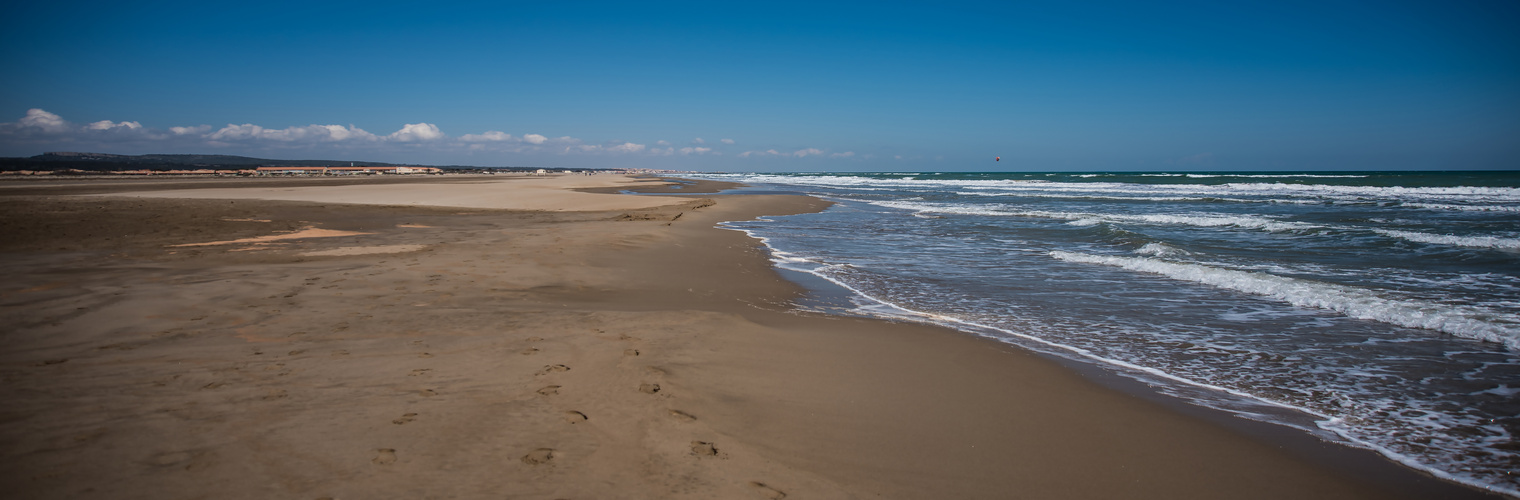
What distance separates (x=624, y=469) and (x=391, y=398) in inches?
63.9

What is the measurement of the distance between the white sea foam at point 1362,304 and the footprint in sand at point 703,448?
6.83 metres

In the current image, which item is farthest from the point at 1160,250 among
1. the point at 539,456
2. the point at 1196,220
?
the point at 539,456

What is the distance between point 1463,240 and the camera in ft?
39.2

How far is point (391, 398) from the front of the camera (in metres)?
3.46

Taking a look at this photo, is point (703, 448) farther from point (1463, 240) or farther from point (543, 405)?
point (1463, 240)

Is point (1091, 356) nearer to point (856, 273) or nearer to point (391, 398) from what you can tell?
point (856, 273)

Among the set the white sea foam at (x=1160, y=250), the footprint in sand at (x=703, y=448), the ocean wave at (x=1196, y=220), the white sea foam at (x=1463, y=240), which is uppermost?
the ocean wave at (x=1196, y=220)

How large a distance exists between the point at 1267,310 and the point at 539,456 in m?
7.60

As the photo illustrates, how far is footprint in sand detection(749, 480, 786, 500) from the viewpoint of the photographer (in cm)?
262

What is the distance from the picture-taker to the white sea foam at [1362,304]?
5664 millimetres

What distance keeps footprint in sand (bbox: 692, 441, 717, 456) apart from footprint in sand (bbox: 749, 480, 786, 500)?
1.09 ft

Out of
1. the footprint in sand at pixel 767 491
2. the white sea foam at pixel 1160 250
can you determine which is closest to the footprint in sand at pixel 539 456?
the footprint in sand at pixel 767 491

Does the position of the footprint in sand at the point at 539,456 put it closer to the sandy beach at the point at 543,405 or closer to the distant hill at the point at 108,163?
the sandy beach at the point at 543,405

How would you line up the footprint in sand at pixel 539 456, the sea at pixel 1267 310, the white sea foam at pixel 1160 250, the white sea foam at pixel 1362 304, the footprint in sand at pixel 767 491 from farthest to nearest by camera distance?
the white sea foam at pixel 1160 250, the white sea foam at pixel 1362 304, the sea at pixel 1267 310, the footprint in sand at pixel 539 456, the footprint in sand at pixel 767 491
